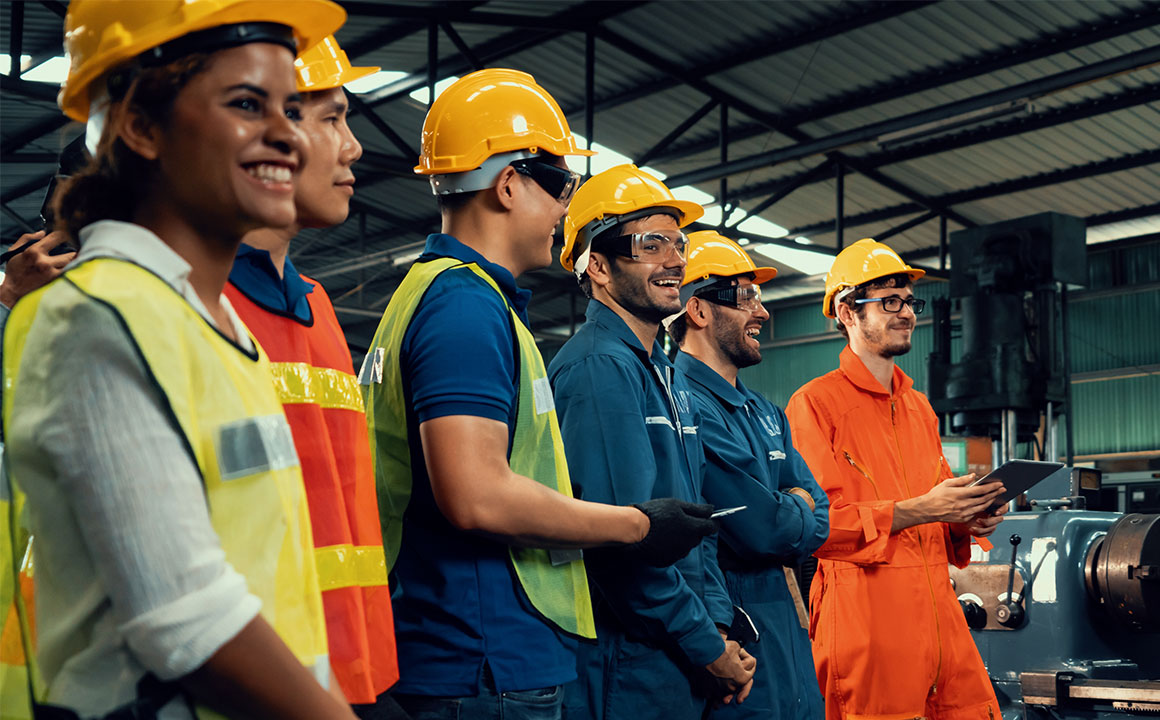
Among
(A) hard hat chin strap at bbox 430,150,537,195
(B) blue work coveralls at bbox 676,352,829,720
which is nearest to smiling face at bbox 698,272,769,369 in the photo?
(B) blue work coveralls at bbox 676,352,829,720

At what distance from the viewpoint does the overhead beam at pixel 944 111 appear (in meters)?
9.39

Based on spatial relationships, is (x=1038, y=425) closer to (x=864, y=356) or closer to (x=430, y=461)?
(x=864, y=356)

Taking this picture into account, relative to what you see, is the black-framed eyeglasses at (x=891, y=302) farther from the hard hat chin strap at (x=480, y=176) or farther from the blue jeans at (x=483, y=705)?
the blue jeans at (x=483, y=705)

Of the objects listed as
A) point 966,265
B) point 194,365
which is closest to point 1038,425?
point 966,265

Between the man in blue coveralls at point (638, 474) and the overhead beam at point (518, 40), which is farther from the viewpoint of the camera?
the overhead beam at point (518, 40)

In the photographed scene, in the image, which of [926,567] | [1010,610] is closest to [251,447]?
[926,567]

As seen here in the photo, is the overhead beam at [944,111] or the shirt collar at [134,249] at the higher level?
the overhead beam at [944,111]

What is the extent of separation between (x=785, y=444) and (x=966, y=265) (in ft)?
15.9

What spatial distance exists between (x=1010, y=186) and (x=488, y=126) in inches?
503

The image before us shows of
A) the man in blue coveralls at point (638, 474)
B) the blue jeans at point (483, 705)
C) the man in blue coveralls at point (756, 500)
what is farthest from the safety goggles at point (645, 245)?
the blue jeans at point (483, 705)

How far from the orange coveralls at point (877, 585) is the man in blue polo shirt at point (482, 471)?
1792mm

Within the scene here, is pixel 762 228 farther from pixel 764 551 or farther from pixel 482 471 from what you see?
pixel 482 471

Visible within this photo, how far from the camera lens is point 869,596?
396cm

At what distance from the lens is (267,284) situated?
71.2 inches
